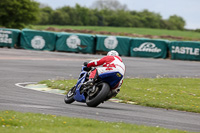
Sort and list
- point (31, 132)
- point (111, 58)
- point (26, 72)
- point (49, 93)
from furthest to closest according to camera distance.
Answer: point (26, 72) < point (49, 93) < point (111, 58) < point (31, 132)

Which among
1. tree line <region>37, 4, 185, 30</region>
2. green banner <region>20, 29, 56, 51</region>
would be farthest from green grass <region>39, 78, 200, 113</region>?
tree line <region>37, 4, 185, 30</region>

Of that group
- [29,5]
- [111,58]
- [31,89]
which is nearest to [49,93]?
[31,89]

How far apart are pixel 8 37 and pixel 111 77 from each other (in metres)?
28.2

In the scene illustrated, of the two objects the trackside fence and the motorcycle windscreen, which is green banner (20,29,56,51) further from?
the motorcycle windscreen

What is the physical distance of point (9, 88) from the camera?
47.6 feet

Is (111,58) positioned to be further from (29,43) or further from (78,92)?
(29,43)

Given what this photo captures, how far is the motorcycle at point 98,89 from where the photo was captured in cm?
1054

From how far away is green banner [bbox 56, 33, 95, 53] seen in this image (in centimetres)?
3776

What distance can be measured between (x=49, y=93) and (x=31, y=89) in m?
1.03

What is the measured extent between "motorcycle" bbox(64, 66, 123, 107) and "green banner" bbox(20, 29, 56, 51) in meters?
26.5

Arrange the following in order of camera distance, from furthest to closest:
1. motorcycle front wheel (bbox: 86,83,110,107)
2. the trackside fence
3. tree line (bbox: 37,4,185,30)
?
tree line (bbox: 37,4,185,30)
the trackside fence
motorcycle front wheel (bbox: 86,83,110,107)

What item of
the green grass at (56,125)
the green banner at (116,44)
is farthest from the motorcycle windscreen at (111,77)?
the green banner at (116,44)

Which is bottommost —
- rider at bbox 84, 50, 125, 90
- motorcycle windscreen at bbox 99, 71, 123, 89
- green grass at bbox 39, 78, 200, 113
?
green grass at bbox 39, 78, 200, 113

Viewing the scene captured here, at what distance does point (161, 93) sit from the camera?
49.2 feet
